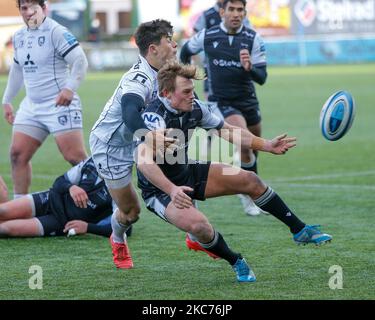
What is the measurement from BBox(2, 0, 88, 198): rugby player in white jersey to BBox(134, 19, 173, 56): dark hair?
96.1 inches

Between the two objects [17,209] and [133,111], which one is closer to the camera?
[133,111]

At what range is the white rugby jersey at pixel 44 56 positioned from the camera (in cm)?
977

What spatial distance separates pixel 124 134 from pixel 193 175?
0.64 metres

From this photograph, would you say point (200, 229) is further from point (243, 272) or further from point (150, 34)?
point (150, 34)

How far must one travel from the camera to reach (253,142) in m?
7.34

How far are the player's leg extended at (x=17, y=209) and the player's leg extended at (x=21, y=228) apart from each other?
52mm

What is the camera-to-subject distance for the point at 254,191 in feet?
23.3

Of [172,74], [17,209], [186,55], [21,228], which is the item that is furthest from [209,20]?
[172,74]

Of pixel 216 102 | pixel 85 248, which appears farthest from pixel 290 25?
pixel 85 248

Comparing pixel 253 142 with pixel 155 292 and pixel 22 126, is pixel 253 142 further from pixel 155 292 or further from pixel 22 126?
pixel 22 126

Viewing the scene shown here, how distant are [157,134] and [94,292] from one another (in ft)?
3.69
